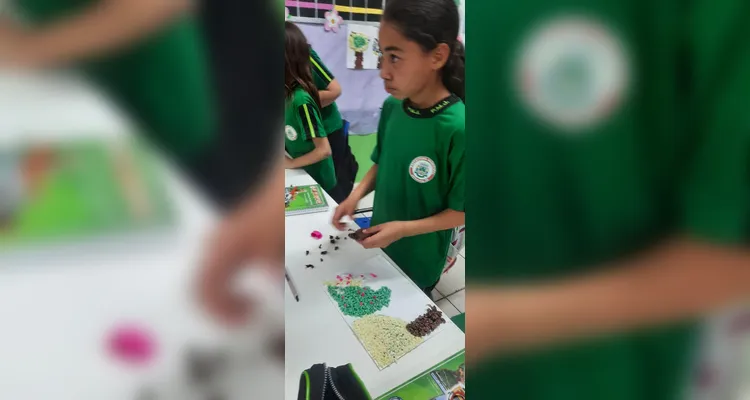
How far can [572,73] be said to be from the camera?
40 centimetres

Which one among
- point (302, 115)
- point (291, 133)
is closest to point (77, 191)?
point (291, 133)

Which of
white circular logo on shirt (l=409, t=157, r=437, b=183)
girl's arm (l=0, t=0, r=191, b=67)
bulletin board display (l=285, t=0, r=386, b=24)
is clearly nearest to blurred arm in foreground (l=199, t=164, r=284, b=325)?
girl's arm (l=0, t=0, r=191, b=67)

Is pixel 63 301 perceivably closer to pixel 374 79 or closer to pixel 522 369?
pixel 522 369

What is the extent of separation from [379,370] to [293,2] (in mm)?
730

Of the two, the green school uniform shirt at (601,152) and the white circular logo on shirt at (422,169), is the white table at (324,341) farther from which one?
the white circular logo on shirt at (422,169)

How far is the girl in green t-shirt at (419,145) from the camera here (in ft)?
2.10

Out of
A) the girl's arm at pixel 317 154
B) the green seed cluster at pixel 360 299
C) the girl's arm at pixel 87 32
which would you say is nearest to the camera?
the girl's arm at pixel 87 32

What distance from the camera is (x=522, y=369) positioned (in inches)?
18.5

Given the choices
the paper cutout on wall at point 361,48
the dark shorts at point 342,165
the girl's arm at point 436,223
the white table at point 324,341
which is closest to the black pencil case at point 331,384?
the white table at point 324,341

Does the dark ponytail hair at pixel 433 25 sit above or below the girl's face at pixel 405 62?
above

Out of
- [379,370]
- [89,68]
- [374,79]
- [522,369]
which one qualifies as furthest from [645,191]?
[374,79]

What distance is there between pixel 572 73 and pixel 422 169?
382mm

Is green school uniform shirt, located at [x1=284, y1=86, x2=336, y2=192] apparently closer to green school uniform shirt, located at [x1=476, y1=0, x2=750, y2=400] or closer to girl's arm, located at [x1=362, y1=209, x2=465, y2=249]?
girl's arm, located at [x1=362, y1=209, x2=465, y2=249]

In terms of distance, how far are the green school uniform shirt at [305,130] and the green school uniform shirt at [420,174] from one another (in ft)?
0.41
